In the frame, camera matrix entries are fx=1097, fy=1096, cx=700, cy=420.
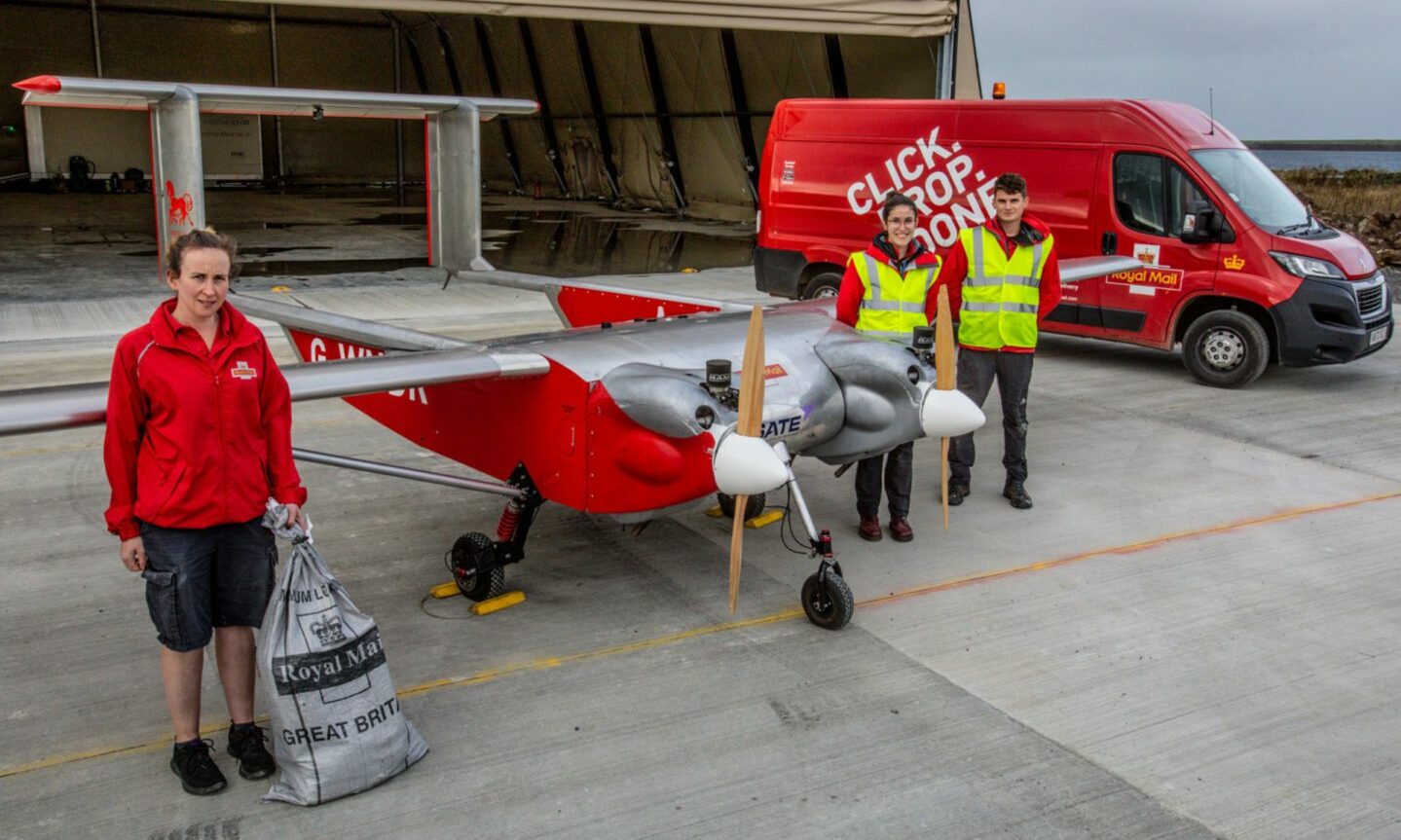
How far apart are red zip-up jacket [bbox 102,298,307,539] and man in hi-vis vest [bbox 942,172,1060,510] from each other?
14.6 feet

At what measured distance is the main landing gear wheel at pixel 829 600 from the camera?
507 centimetres

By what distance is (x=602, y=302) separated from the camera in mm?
7551

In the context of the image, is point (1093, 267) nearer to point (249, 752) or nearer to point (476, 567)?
point (476, 567)

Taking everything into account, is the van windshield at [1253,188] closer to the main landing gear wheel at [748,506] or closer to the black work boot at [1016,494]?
the black work boot at [1016,494]

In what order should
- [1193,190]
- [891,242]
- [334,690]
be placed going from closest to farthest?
[334,690] → [891,242] → [1193,190]

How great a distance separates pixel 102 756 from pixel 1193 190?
9.59m

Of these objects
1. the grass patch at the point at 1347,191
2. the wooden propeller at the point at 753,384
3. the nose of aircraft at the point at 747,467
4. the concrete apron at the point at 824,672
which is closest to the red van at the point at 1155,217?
the concrete apron at the point at 824,672

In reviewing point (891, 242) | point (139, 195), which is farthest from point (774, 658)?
point (139, 195)

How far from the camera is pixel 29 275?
15695 millimetres

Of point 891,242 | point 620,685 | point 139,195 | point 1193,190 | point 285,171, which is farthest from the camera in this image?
point 285,171

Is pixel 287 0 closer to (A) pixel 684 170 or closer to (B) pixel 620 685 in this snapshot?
(B) pixel 620 685

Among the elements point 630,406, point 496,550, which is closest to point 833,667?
point 630,406

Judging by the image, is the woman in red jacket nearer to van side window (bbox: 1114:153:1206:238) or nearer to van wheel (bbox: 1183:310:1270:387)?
van side window (bbox: 1114:153:1206:238)

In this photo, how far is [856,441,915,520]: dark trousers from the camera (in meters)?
6.23
